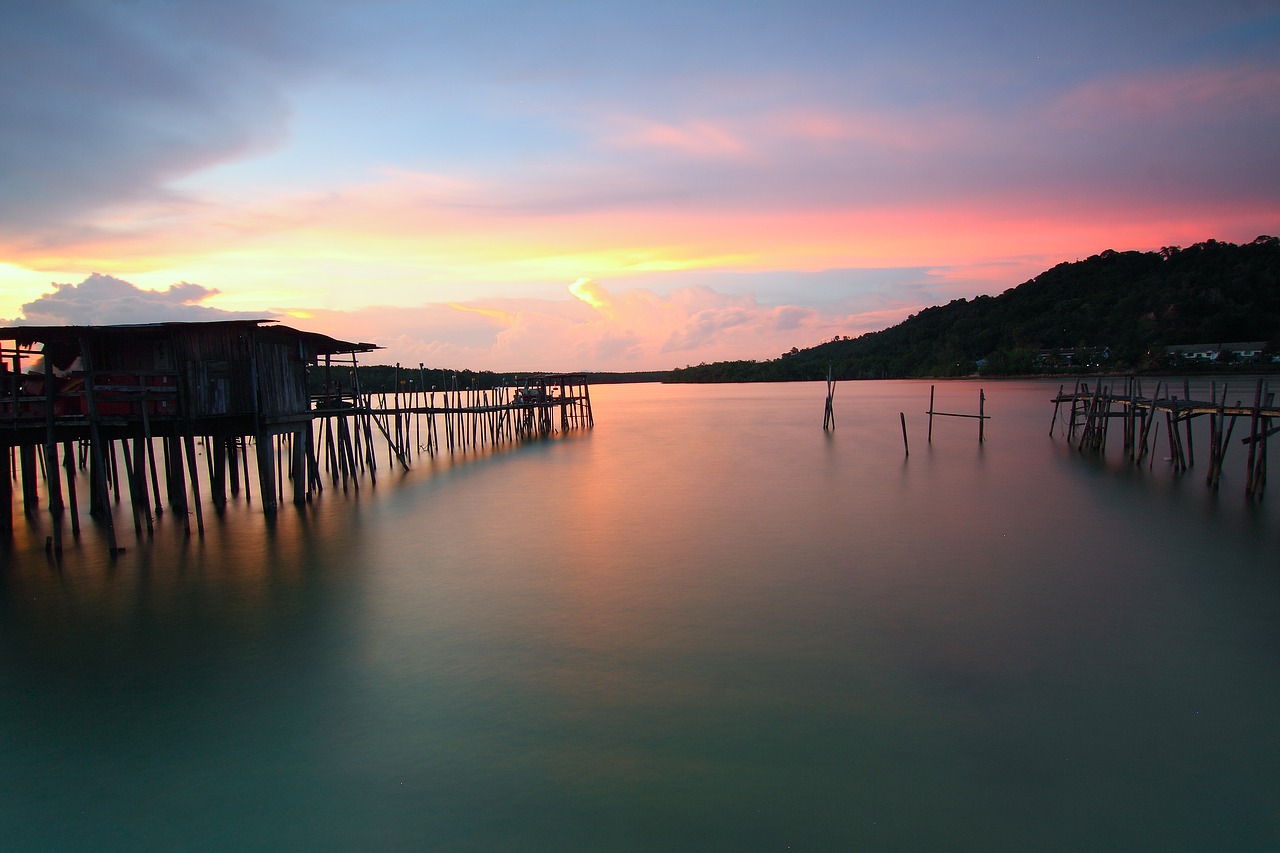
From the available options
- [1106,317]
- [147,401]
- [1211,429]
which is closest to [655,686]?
[147,401]

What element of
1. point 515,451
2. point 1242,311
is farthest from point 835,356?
point 515,451

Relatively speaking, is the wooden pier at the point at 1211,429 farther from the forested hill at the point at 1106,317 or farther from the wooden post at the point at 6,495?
the forested hill at the point at 1106,317

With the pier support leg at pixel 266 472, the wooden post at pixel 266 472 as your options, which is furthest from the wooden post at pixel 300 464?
the wooden post at pixel 266 472

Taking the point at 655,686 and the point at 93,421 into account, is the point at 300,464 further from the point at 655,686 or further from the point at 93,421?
the point at 655,686

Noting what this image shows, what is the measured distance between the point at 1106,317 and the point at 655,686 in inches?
3563

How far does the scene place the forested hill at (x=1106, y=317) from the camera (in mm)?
69625

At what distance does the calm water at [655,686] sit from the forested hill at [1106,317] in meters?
66.5

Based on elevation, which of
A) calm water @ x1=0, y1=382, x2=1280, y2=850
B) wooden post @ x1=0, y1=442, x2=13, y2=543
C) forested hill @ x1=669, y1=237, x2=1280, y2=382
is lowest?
calm water @ x1=0, y1=382, x2=1280, y2=850

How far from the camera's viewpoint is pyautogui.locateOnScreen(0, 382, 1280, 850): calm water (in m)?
4.85

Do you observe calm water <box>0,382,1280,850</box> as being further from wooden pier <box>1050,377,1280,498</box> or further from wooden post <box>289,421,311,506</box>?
wooden post <box>289,421,311,506</box>

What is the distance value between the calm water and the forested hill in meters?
66.5

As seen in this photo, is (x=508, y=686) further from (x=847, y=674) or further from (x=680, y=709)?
(x=847, y=674)

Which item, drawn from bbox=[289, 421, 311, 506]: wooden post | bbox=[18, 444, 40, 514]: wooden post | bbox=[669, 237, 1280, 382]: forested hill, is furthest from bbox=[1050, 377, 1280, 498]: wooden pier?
bbox=[669, 237, 1280, 382]: forested hill

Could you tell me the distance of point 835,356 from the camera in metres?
129
